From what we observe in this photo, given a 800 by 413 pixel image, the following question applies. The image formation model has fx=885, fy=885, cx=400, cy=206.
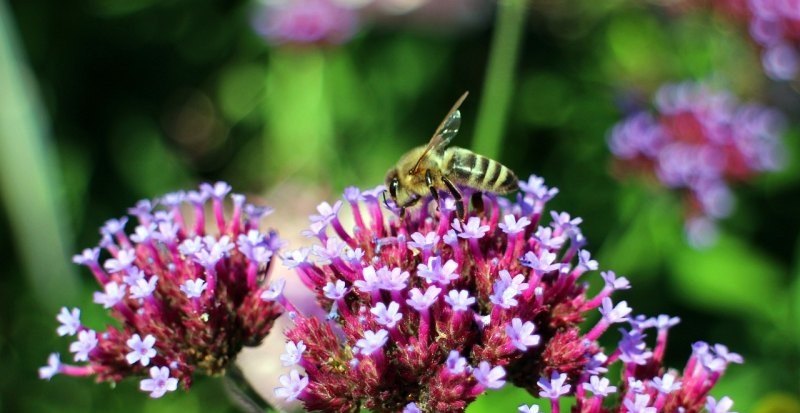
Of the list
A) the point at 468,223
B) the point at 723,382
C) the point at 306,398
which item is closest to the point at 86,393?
the point at 306,398

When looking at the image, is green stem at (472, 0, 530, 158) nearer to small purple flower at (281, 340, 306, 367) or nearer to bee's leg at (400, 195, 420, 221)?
bee's leg at (400, 195, 420, 221)

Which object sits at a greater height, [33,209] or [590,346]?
[33,209]

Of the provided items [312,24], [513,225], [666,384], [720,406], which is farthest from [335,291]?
[312,24]

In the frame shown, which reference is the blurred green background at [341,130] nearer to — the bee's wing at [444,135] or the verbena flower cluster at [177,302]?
the bee's wing at [444,135]

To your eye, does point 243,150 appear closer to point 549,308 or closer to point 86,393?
point 86,393

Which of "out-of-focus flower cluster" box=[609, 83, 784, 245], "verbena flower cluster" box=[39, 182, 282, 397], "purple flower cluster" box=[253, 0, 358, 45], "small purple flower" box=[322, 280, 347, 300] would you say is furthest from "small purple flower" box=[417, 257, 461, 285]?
"purple flower cluster" box=[253, 0, 358, 45]

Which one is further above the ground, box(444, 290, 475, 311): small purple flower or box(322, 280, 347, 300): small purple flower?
box(322, 280, 347, 300): small purple flower
